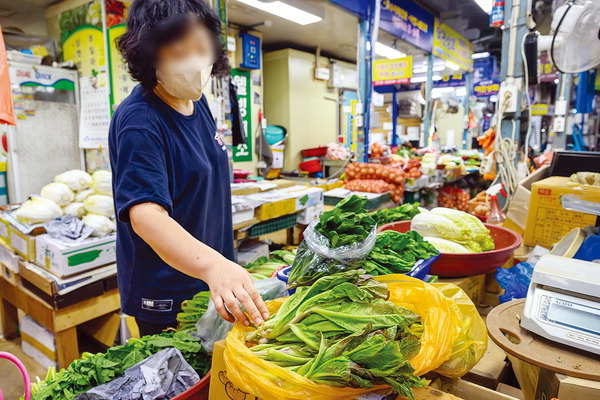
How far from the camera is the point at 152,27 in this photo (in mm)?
1343

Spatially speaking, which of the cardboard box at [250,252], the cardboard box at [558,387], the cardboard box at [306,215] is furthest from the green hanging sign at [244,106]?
the cardboard box at [558,387]

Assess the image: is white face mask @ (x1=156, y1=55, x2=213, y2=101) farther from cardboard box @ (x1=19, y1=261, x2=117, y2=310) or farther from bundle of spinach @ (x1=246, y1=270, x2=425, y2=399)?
cardboard box @ (x1=19, y1=261, x2=117, y2=310)

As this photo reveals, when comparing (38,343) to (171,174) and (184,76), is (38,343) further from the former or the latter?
(184,76)

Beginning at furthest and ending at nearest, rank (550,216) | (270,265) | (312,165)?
(312,165) → (550,216) → (270,265)

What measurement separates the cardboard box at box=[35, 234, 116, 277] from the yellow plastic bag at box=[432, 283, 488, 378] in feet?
7.74

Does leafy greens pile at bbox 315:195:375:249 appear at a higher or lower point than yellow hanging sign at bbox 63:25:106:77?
lower

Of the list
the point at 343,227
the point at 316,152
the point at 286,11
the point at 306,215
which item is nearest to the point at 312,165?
the point at 316,152

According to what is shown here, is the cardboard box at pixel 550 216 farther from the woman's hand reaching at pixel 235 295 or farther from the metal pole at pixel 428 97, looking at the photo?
the metal pole at pixel 428 97

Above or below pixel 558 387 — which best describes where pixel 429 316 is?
above

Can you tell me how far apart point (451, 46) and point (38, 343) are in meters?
9.92

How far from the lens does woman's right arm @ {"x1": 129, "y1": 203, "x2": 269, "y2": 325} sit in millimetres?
920

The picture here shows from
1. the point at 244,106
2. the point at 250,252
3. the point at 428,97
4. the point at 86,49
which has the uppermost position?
the point at 86,49

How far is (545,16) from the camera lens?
958 cm

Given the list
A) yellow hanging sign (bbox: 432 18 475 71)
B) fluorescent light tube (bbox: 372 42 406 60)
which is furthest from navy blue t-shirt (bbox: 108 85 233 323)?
yellow hanging sign (bbox: 432 18 475 71)
